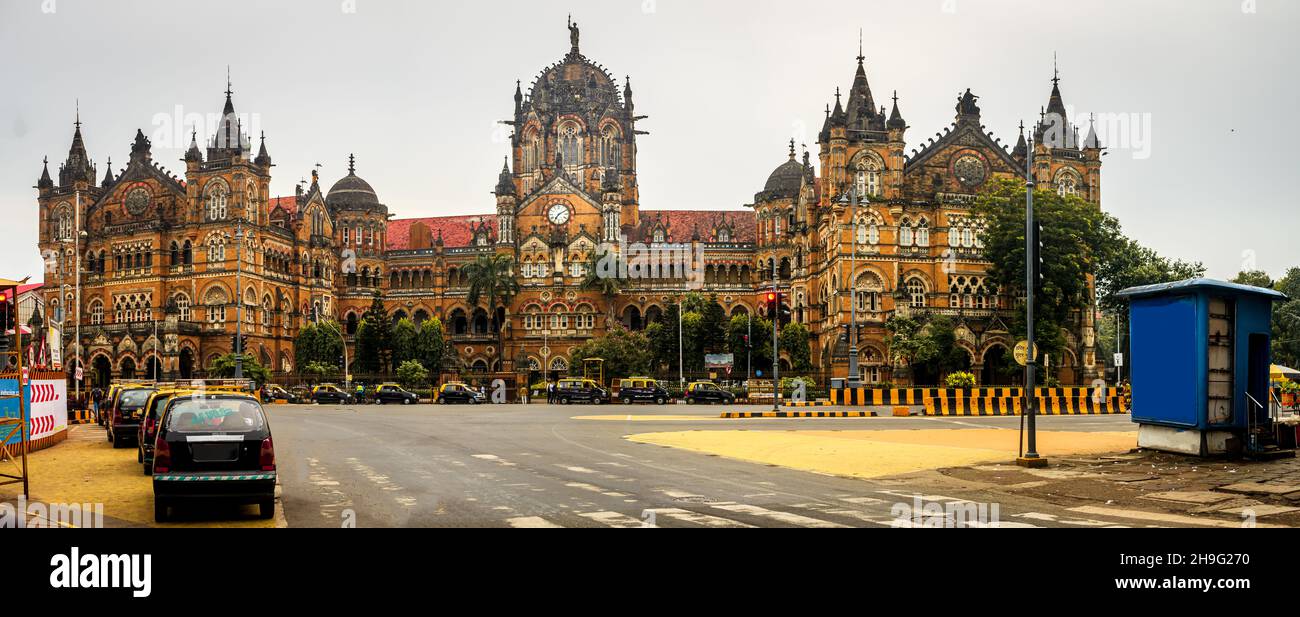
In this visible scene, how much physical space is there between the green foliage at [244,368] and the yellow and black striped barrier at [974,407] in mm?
49078

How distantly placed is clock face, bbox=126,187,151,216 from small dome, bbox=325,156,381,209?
15.5 metres

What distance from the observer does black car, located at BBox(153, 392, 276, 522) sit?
13.2 m

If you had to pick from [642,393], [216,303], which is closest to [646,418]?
[642,393]

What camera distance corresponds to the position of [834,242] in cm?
7350

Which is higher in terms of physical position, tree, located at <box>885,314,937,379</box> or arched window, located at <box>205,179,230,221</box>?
arched window, located at <box>205,179,230,221</box>

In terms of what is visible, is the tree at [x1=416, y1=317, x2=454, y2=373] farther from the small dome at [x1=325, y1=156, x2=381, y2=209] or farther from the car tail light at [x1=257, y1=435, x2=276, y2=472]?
the car tail light at [x1=257, y1=435, x2=276, y2=472]

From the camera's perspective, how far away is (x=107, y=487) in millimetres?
17375

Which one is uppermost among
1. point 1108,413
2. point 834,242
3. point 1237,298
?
point 834,242

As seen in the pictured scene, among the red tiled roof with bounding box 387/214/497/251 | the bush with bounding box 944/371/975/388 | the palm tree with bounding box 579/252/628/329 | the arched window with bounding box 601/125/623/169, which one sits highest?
the arched window with bounding box 601/125/623/169

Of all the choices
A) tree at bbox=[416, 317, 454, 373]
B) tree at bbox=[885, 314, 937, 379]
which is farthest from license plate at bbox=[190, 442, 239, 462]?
tree at bbox=[416, 317, 454, 373]
